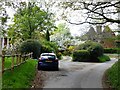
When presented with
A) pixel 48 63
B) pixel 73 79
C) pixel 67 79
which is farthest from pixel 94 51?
pixel 67 79

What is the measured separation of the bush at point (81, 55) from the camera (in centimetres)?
4331

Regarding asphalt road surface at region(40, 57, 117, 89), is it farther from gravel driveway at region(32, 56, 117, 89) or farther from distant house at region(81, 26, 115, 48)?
distant house at region(81, 26, 115, 48)

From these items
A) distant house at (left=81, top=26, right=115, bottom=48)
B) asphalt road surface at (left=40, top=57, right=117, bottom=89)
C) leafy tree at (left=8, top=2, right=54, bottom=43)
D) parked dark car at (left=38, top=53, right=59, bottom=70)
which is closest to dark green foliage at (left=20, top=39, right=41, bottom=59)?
distant house at (left=81, top=26, right=115, bottom=48)

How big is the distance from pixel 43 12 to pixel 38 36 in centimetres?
555

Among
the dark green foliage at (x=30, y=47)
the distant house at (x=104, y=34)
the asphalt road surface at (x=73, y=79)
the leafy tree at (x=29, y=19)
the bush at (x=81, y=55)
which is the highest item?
the leafy tree at (x=29, y=19)

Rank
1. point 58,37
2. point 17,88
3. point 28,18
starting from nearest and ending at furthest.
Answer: point 17,88 < point 28,18 < point 58,37

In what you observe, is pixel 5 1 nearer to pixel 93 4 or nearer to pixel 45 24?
pixel 93 4

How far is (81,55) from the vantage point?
43312mm

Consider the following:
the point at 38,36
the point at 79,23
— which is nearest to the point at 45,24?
the point at 38,36

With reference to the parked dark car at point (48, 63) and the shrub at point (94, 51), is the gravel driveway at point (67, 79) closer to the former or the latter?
the parked dark car at point (48, 63)

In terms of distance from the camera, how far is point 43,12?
51031 mm

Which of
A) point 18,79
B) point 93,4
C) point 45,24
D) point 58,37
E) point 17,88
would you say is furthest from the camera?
point 58,37

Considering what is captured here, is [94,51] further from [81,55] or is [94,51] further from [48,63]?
[48,63]

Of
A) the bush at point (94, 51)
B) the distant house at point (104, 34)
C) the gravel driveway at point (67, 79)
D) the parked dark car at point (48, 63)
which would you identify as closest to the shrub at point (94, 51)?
the bush at point (94, 51)
